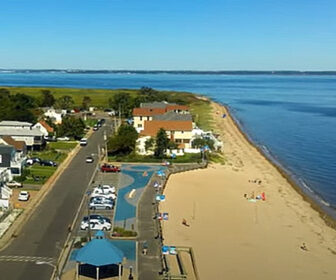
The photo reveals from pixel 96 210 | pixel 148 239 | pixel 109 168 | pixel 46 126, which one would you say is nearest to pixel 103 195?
pixel 96 210

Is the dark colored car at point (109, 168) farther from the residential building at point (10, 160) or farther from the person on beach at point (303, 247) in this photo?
the person on beach at point (303, 247)

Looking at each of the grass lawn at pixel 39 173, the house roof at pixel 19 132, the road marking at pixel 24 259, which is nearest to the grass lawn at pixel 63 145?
the house roof at pixel 19 132

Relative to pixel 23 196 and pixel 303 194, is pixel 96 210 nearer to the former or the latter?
pixel 23 196

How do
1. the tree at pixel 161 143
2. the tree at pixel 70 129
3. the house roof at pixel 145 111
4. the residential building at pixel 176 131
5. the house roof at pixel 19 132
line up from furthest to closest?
the house roof at pixel 145 111
the tree at pixel 70 129
the residential building at pixel 176 131
the house roof at pixel 19 132
the tree at pixel 161 143

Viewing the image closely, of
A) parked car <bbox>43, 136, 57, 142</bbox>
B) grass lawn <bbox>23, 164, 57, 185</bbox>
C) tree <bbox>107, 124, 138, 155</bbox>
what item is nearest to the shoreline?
tree <bbox>107, 124, 138, 155</bbox>

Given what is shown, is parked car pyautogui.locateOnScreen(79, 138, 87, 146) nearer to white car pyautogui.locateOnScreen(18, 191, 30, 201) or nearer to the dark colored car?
the dark colored car

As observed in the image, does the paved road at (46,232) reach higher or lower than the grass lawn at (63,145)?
higher
